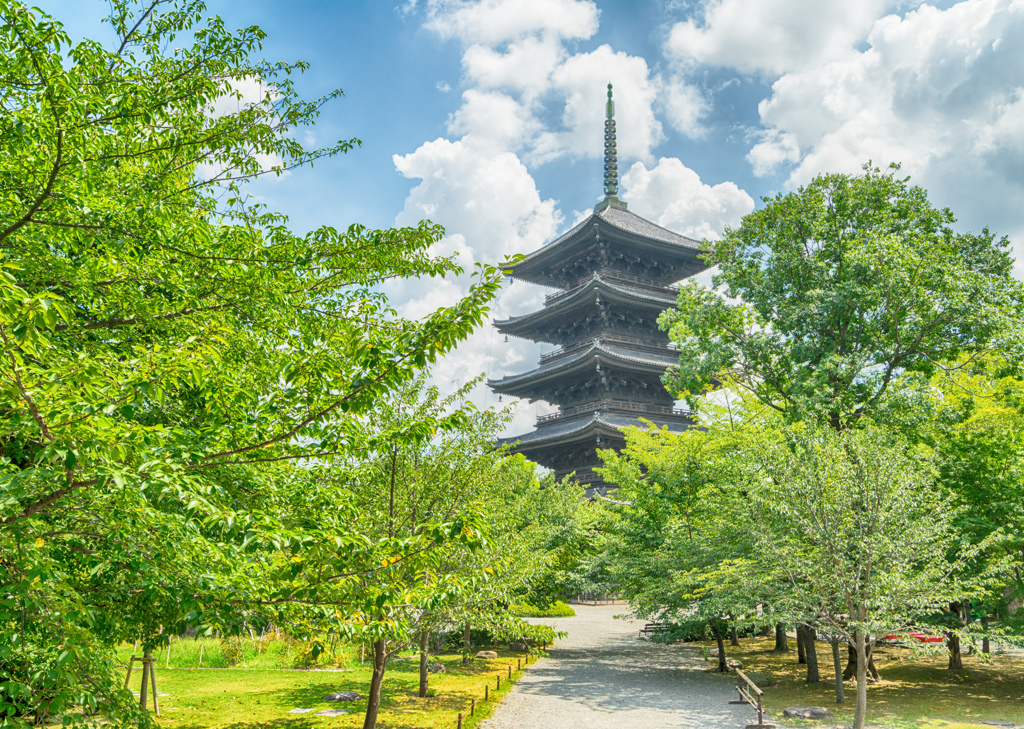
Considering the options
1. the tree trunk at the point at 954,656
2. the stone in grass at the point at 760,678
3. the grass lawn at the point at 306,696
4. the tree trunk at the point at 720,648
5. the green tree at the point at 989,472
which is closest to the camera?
the grass lawn at the point at 306,696

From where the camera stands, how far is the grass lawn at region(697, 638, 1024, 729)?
1262 cm

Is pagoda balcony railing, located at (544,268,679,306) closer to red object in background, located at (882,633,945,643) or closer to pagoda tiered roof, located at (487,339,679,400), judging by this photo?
pagoda tiered roof, located at (487,339,679,400)

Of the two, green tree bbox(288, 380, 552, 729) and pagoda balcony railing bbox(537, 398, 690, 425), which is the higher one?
pagoda balcony railing bbox(537, 398, 690, 425)

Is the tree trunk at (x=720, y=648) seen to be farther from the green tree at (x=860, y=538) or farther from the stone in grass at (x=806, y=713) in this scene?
the green tree at (x=860, y=538)

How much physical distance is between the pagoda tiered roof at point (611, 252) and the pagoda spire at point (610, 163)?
2.94 ft

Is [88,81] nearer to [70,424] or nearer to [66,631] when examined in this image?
[70,424]

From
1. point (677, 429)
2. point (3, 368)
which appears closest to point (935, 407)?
point (3, 368)

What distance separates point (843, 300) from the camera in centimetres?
1584

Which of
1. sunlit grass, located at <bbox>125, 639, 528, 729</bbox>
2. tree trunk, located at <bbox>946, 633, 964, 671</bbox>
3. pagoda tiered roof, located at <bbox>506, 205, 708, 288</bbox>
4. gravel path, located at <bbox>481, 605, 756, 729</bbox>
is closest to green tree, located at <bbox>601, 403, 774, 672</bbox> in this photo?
gravel path, located at <bbox>481, 605, 756, 729</bbox>

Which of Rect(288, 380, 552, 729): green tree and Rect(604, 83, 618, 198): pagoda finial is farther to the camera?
Rect(604, 83, 618, 198): pagoda finial

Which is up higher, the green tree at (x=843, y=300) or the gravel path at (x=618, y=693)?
the green tree at (x=843, y=300)

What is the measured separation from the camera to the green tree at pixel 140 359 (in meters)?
3.46

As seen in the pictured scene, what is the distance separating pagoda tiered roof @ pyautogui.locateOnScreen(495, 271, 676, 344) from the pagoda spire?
25.7ft

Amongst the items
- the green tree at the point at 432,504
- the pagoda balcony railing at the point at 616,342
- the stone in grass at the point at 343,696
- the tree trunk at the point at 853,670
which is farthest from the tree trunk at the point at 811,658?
the pagoda balcony railing at the point at 616,342
